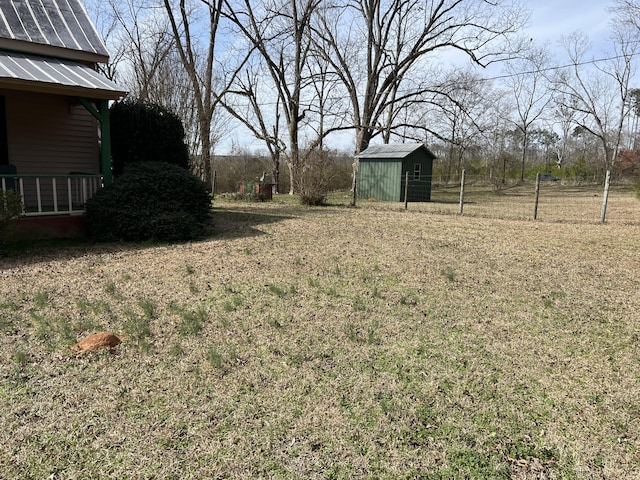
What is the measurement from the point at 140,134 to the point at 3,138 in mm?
2622

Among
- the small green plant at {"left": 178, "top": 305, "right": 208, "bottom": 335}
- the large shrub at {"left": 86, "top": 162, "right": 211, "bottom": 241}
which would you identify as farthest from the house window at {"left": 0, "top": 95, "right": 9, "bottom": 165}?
the small green plant at {"left": 178, "top": 305, "right": 208, "bottom": 335}

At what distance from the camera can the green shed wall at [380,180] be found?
20.4 m

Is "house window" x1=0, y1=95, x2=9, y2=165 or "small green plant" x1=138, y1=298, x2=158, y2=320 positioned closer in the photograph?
"small green plant" x1=138, y1=298, x2=158, y2=320

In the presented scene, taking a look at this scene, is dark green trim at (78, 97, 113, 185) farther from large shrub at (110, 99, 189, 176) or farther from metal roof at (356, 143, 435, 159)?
metal roof at (356, 143, 435, 159)

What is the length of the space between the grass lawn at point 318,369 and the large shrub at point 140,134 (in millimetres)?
3758

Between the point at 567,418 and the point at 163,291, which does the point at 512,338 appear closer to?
the point at 567,418

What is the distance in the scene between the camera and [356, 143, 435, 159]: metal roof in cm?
2041

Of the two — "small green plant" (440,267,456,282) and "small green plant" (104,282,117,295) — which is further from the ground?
"small green plant" (440,267,456,282)

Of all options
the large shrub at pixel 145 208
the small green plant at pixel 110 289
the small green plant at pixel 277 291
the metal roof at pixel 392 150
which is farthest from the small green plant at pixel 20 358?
the metal roof at pixel 392 150

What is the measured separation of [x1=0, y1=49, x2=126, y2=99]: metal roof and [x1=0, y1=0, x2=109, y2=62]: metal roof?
0.79ft

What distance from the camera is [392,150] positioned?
21156 millimetres

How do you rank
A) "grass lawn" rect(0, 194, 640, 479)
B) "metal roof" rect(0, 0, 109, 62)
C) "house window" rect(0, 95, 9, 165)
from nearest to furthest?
"grass lawn" rect(0, 194, 640, 479)
"metal roof" rect(0, 0, 109, 62)
"house window" rect(0, 95, 9, 165)

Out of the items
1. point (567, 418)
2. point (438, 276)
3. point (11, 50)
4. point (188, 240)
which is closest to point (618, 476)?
point (567, 418)

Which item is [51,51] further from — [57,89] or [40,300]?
[40,300]
